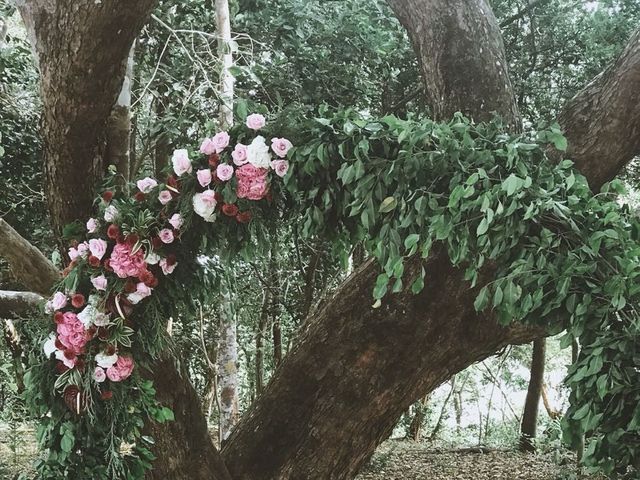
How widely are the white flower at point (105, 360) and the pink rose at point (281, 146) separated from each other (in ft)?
2.87

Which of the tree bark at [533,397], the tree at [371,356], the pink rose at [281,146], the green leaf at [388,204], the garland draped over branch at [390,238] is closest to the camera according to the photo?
the garland draped over branch at [390,238]

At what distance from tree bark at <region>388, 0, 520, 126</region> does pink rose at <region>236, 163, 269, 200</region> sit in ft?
4.88

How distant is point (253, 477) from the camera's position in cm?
306

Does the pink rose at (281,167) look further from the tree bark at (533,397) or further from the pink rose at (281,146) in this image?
the tree bark at (533,397)

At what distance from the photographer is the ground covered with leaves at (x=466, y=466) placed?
5.73 metres

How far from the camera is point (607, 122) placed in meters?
2.98

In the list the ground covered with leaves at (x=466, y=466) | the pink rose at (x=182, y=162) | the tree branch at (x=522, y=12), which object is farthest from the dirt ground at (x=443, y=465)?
the pink rose at (x=182, y=162)

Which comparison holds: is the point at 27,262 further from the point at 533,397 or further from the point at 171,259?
the point at 533,397

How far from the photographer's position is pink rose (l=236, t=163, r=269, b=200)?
2.04 meters

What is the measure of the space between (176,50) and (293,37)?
3.36ft

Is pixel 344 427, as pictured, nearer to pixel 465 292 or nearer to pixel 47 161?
pixel 465 292

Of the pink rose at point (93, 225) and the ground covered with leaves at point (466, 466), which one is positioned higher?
the pink rose at point (93, 225)

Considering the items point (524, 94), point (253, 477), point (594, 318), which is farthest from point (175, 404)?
point (524, 94)

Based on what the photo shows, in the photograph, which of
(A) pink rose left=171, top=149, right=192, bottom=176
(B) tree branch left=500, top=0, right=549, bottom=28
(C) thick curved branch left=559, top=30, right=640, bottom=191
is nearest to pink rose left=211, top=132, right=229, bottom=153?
(A) pink rose left=171, top=149, right=192, bottom=176
